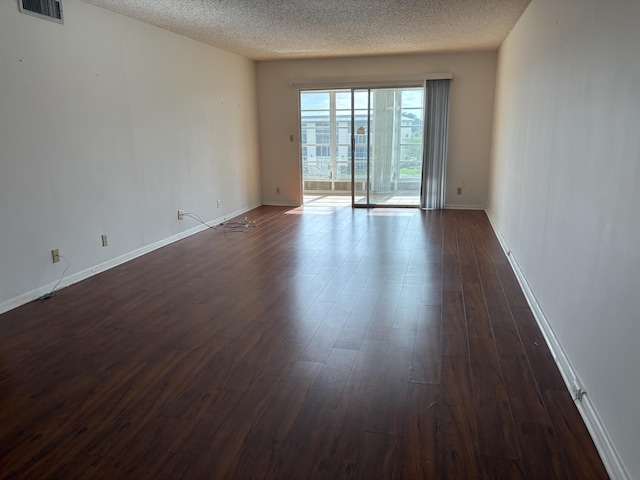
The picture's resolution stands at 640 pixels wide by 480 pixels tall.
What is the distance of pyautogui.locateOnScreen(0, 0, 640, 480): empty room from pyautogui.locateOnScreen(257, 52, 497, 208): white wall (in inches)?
1.8

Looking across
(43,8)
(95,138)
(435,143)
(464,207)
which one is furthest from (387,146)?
(43,8)

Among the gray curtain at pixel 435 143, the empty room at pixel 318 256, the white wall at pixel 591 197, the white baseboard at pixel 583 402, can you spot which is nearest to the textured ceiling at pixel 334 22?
the empty room at pixel 318 256

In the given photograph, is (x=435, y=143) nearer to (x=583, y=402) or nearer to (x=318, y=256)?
(x=318, y=256)

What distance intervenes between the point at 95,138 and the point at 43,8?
1.11 m

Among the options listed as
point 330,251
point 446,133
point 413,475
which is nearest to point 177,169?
point 330,251

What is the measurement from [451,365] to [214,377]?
131 cm

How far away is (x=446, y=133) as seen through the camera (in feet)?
25.3

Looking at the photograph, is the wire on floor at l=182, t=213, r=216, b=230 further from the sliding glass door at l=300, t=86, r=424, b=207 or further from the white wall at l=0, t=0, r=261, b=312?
the sliding glass door at l=300, t=86, r=424, b=207

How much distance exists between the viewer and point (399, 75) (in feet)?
25.1

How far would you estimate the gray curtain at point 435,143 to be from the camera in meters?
7.60

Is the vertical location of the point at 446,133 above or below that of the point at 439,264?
above

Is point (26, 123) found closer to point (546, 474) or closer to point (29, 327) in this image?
point (29, 327)

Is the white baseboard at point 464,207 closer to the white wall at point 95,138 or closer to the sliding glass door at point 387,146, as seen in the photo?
the sliding glass door at point 387,146

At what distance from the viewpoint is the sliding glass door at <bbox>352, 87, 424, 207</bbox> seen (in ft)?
26.2
